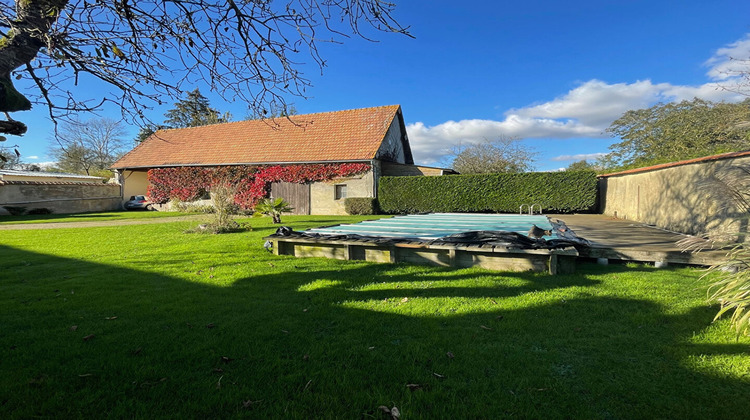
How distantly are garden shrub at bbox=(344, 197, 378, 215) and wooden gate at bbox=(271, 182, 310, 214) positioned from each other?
103 inches

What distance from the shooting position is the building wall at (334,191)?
18406 mm

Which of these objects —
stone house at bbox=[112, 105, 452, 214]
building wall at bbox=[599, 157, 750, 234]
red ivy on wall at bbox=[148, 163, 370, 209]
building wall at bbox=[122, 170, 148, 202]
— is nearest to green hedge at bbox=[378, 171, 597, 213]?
stone house at bbox=[112, 105, 452, 214]

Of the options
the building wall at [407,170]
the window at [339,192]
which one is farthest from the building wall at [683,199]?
the window at [339,192]

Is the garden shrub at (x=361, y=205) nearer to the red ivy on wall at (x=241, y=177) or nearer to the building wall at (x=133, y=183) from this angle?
the red ivy on wall at (x=241, y=177)

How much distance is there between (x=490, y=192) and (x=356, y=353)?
1574cm

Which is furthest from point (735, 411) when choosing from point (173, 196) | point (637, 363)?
point (173, 196)

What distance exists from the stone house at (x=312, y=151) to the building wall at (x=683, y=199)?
10.2 meters

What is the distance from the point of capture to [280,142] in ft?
68.6

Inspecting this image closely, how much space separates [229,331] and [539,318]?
2704mm

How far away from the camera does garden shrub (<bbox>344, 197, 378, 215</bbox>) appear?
Answer: 58.6 ft

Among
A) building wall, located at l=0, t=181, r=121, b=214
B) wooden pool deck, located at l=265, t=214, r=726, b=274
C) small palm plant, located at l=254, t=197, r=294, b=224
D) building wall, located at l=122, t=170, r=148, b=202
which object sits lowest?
wooden pool deck, located at l=265, t=214, r=726, b=274

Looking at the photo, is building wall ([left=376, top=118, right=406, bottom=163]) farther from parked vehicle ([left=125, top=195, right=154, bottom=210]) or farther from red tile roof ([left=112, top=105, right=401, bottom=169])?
parked vehicle ([left=125, top=195, right=154, bottom=210])

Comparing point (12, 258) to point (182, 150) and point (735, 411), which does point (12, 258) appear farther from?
point (182, 150)

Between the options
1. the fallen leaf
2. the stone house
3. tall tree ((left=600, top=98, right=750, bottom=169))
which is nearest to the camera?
the fallen leaf
